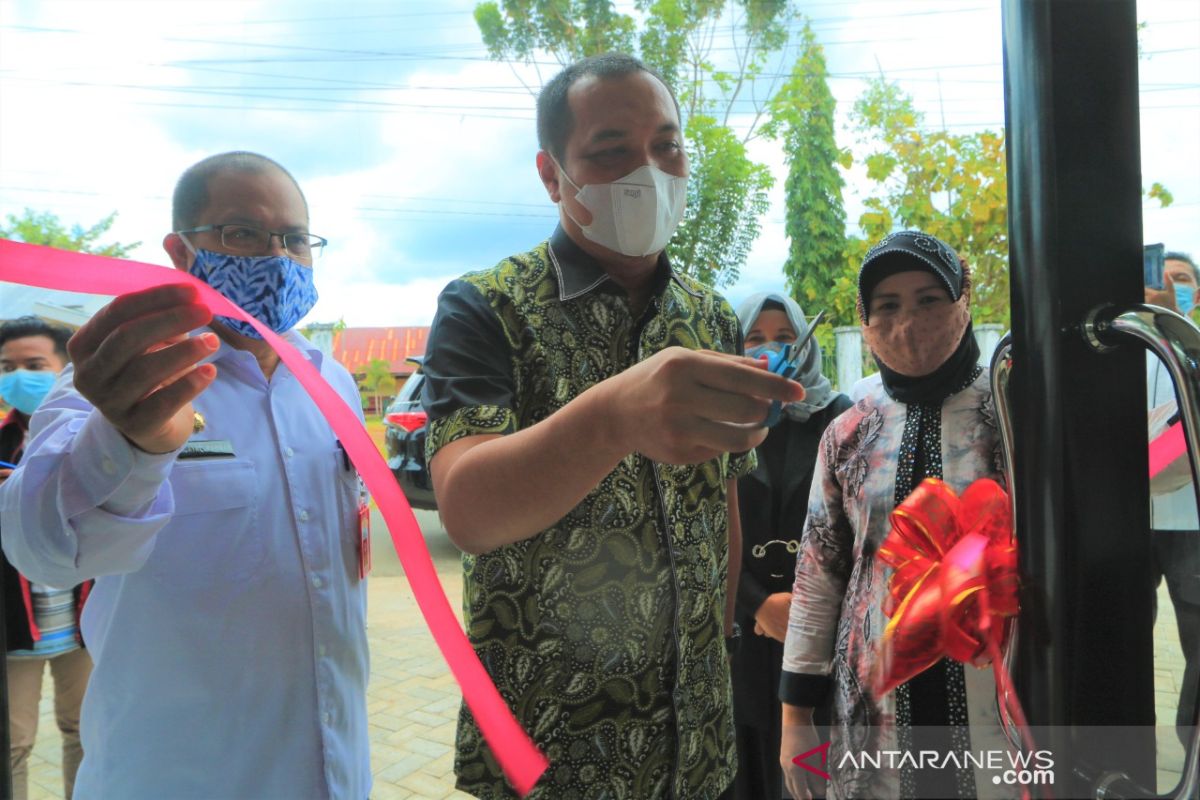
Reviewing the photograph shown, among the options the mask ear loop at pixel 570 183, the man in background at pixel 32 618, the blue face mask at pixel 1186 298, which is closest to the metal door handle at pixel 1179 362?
the blue face mask at pixel 1186 298

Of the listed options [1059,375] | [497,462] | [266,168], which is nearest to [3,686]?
[497,462]

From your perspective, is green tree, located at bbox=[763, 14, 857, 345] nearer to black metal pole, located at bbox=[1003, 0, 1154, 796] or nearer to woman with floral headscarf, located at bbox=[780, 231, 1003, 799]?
woman with floral headscarf, located at bbox=[780, 231, 1003, 799]

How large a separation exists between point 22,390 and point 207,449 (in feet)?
4.85

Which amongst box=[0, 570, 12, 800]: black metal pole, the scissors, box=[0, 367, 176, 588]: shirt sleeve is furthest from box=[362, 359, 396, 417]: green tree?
the scissors

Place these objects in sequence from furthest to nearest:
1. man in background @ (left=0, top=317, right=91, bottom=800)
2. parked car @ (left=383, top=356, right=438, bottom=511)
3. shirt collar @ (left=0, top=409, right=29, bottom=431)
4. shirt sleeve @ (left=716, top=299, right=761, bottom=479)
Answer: parked car @ (left=383, top=356, right=438, bottom=511) → shirt collar @ (left=0, top=409, right=29, bottom=431) → man in background @ (left=0, top=317, right=91, bottom=800) → shirt sleeve @ (left=716, top=299, right=761, bottom=479)

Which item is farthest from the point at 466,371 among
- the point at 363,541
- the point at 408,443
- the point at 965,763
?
the point at 408,443

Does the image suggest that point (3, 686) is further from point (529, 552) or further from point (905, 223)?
point (905, 223)

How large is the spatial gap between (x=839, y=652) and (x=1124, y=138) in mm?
883

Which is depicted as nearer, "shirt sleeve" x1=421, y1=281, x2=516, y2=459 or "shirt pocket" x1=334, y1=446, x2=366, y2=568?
"shirt sleeve" x1=421, y1=281, x2=516, y2=459

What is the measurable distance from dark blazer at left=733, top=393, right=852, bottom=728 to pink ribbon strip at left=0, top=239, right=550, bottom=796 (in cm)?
119

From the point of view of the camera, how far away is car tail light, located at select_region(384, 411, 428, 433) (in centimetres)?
458

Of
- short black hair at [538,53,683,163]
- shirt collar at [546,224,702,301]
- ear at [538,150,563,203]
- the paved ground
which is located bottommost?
the paved ground

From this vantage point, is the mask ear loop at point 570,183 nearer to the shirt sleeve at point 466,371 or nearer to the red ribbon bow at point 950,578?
the shirt sleeve at point 466,371

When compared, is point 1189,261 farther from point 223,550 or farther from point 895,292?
point 223,550
